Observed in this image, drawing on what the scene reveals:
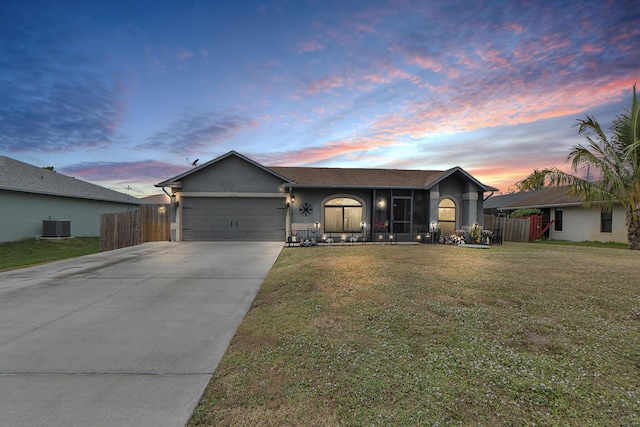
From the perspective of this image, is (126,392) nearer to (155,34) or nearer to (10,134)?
(155,34)

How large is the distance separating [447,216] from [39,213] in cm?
2499

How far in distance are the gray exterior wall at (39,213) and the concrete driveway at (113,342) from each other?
35.1ft

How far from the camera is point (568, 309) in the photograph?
483 centimetres

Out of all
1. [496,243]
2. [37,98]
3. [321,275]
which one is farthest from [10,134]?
[496,243]

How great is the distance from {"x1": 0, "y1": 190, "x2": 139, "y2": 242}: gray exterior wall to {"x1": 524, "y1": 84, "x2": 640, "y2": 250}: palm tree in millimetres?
28167

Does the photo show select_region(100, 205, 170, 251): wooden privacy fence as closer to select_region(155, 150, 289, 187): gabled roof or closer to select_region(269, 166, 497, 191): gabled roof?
select_region(155, 150, 289, 187): gabled roof

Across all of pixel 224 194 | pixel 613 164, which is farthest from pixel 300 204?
pixel 613 164

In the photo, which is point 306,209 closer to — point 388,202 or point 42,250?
point 388,202

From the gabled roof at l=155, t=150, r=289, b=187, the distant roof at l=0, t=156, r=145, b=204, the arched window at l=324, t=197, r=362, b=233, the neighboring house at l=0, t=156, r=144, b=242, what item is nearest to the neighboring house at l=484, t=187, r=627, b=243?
the arched window at l=324, t=197, r=362, b=233

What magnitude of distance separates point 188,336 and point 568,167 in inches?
720

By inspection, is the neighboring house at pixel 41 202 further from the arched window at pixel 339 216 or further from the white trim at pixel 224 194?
the arched window at pixel 339 216

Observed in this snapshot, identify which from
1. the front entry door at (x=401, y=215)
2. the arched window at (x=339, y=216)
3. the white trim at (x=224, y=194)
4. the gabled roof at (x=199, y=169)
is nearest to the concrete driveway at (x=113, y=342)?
the gabled roof at (x=199, y=169)

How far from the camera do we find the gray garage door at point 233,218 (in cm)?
1579

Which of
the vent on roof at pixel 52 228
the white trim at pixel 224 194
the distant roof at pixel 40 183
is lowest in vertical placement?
the vent on roof at pixel 52 228
